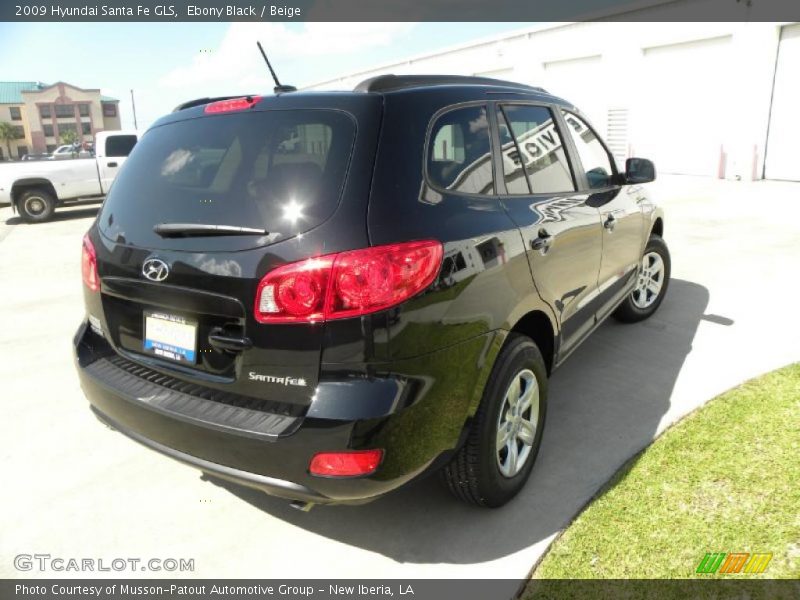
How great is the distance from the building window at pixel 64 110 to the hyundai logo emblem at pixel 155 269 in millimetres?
107697

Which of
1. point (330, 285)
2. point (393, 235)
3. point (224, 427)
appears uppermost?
point (393, 235)

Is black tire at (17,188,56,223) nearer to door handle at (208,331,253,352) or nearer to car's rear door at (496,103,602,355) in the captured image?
car's rear door at (496,103,602,355)

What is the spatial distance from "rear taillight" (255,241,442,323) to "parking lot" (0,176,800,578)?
1.13 m

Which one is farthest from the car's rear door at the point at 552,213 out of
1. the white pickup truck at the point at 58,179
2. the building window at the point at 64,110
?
the building window at the point at 64,110

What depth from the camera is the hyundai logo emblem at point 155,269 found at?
85.6 inches

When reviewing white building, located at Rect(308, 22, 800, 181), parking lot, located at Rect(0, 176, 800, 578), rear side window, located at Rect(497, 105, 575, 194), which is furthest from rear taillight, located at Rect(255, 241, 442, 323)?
white building, located at Rect(308, 22, 800, 181)

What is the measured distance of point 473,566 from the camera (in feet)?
7.63

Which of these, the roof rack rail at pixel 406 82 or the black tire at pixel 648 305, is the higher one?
the roof rack rail at pixel 406 82

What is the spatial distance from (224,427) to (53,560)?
1132 millimetres

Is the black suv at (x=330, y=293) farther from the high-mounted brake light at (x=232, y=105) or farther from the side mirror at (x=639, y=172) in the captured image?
the side mirror at (x=639, y=172)

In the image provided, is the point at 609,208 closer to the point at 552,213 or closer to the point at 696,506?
the point at 552,213

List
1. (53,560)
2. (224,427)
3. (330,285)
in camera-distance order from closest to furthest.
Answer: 1. (330,285)
2. (224,427)
3. (53,560)

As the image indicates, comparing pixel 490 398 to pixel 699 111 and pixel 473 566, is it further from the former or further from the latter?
pixel 699 111

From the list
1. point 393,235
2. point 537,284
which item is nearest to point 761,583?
point 537,284
